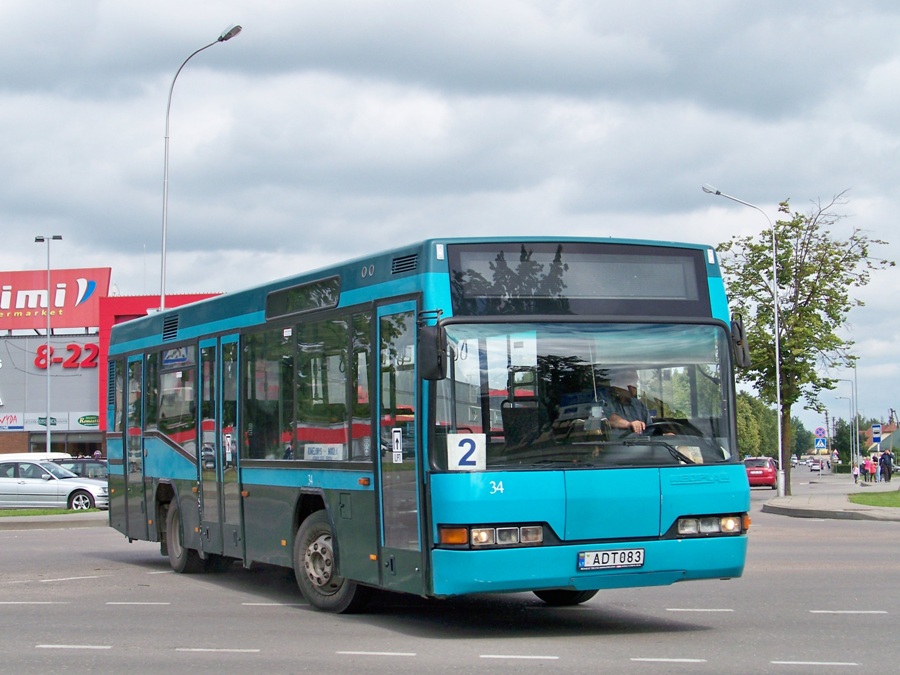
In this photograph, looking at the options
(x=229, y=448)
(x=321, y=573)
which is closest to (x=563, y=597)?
(x=321, y=573)

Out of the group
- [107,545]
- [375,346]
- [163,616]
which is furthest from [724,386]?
[107,545]

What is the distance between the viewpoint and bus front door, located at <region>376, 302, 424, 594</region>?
993cm

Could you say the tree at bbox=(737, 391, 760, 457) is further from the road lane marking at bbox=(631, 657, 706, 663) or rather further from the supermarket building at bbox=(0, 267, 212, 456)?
the road lane marking at bbox=(631, 657, 706, 663)

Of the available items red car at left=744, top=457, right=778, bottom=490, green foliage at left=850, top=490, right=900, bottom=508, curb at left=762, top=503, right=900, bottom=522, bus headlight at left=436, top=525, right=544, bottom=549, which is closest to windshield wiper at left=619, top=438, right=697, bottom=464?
bus headlight at left=436, top=525, right=544, bottom=549

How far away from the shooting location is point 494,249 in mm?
10133

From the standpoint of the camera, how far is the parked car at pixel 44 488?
32812 millimetres

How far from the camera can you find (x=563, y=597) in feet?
40.0

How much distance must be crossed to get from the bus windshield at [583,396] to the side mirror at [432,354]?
0.29m

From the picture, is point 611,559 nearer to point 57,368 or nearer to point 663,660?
point 663,660

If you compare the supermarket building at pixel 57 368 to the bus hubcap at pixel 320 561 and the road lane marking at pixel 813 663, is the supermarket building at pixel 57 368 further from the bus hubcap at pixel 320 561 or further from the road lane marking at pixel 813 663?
the road lane marking at pixel 813 663

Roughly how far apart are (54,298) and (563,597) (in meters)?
56.4

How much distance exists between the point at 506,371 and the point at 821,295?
125 feet

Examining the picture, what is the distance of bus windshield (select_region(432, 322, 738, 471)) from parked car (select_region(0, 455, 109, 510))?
81.8ft

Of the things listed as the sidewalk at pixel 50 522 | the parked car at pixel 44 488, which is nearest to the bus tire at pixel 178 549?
the sidewalk at pixel 50 522
